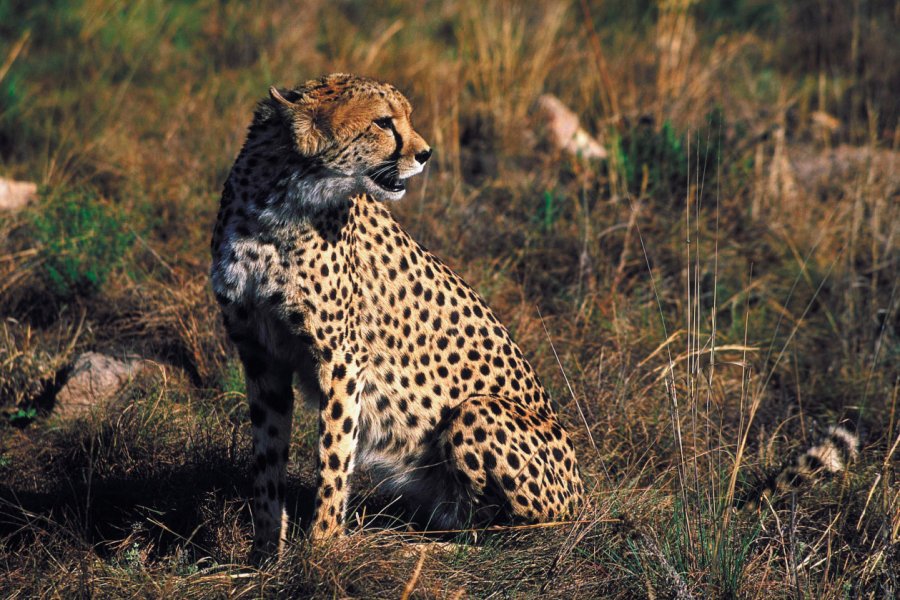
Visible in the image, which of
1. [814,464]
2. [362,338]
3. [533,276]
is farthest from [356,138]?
[533,276]

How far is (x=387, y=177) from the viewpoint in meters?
2.66

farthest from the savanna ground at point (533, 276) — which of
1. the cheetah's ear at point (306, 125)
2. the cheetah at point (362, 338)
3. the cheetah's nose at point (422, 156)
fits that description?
the cheetah's ear at point (306, 125)

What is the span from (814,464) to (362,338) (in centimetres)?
142

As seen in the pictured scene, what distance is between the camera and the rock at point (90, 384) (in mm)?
3486

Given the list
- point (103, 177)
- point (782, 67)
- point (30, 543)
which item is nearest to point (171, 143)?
point (103, 177)

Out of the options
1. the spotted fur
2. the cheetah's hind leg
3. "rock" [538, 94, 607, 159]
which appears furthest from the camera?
"rock" [538, 94, 607, 159]

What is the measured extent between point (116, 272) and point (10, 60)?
5.50ft

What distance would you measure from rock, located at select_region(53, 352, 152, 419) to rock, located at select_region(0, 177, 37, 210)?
3.59 ft

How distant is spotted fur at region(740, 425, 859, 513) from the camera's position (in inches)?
120

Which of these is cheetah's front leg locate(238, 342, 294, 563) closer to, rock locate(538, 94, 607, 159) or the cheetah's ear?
the cheetah's ear

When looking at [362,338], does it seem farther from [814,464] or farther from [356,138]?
[814,464]

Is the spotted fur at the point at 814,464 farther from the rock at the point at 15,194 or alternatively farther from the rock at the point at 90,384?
the rock at the point at 15,194

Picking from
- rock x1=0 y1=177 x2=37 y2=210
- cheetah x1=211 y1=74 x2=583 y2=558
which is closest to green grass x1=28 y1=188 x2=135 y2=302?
rock x1=0 y1=177 x2=37 y2=210

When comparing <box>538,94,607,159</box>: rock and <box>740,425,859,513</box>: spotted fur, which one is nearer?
<box>740,425,859,513</box>: spotted fur
